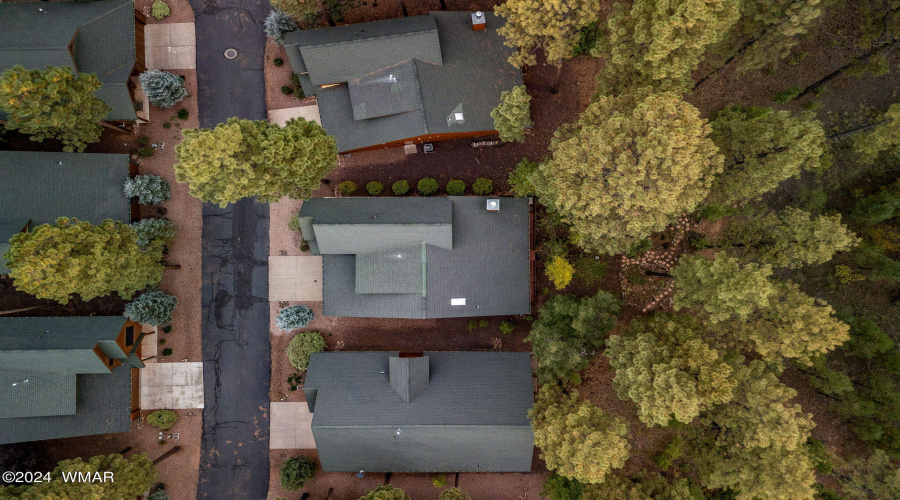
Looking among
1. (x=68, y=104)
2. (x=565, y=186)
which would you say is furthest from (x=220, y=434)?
(x=565, y=186)

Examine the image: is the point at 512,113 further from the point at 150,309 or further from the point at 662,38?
the point at 150,309

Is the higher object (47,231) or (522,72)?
(522,72)

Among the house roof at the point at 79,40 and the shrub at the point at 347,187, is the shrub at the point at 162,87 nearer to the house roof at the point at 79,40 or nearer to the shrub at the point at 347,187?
the house roof at the point at 79,40

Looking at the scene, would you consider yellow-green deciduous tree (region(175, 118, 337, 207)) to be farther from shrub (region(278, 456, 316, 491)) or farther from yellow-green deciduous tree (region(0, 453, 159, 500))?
shrub (region(278, 456, 316, 491))

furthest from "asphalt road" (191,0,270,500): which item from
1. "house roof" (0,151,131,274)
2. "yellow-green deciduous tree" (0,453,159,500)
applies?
"house roof" (0,151,131,274)

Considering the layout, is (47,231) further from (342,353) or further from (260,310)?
(342,353)

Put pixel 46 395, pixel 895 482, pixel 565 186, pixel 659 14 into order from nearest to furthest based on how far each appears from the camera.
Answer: pixel 659 14 < pixel 565 186 < pixel 895 482 < pixel 46 395
